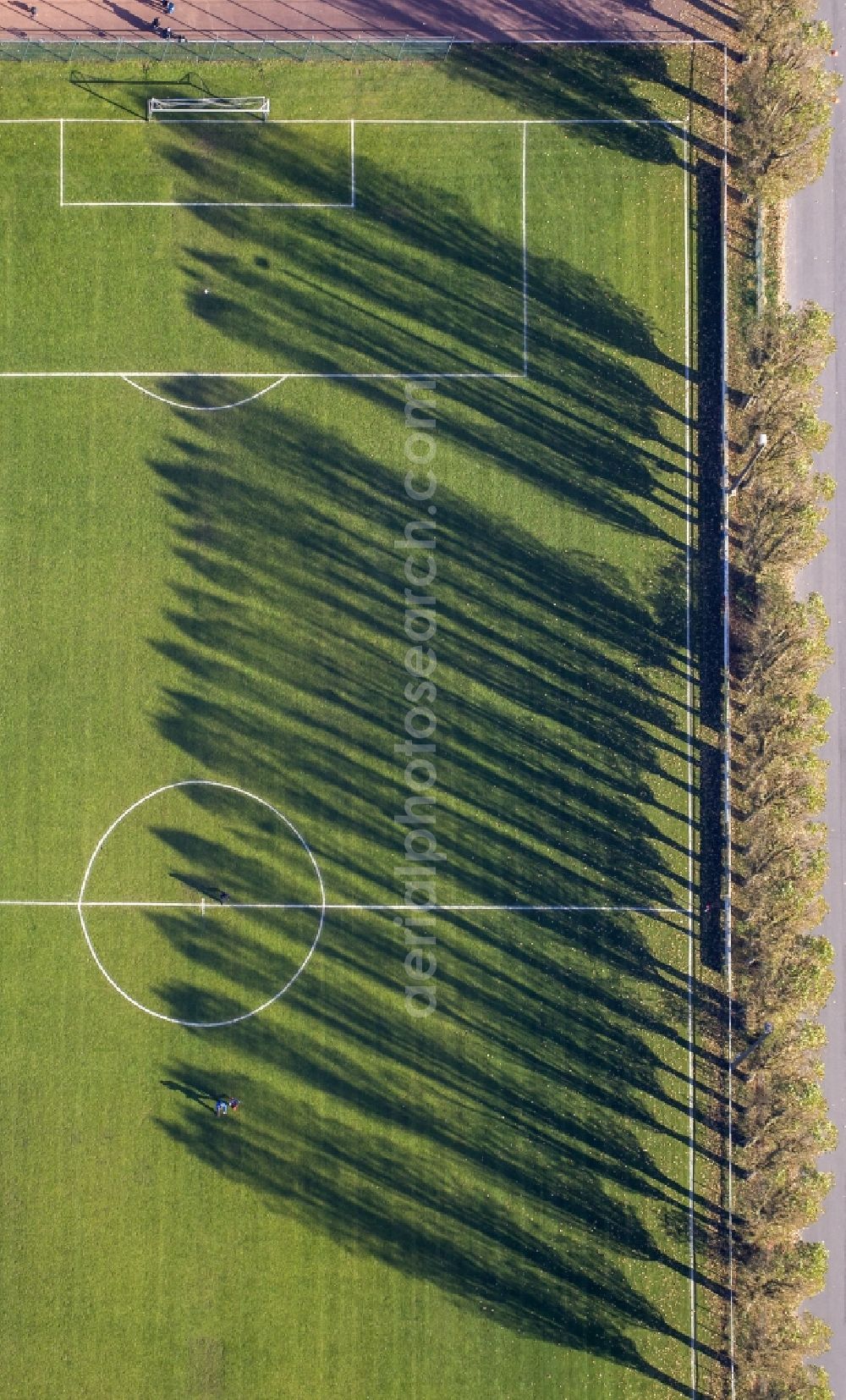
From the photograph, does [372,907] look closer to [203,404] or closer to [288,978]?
[288,978]

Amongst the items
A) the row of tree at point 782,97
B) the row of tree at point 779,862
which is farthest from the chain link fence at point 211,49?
the row of tree at point 779,862

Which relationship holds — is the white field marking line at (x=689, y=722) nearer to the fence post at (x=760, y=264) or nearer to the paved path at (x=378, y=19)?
the fence post at (x=760, y=264)

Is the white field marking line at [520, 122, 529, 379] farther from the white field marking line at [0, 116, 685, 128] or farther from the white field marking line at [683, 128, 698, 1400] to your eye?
the white field marking line at [683, 128, 698, 1400]

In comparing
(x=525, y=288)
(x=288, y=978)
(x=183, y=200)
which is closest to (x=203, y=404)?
(x=183, y=200)

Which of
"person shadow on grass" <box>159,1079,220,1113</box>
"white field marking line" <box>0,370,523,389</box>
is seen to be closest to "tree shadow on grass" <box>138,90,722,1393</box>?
"person shadow on grass" <box>159,1079,220,1113</box>

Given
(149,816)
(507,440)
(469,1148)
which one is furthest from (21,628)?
(469,1148)

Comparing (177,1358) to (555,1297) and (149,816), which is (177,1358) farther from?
(149,816)
